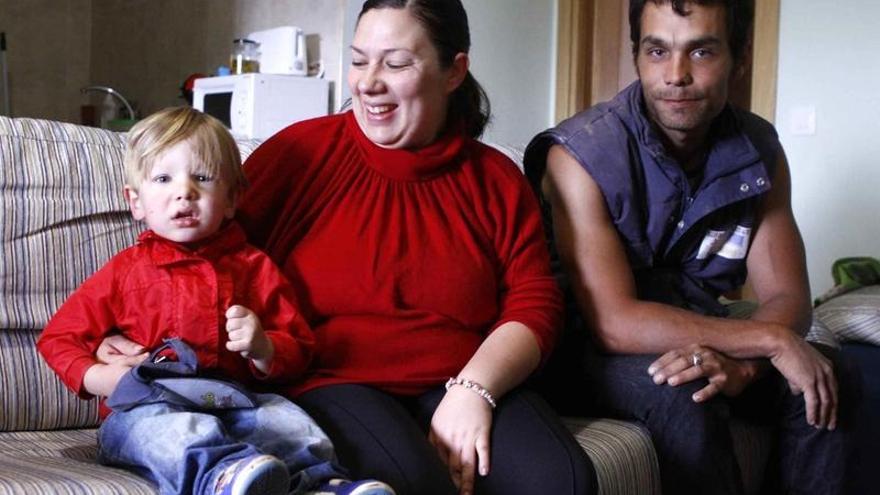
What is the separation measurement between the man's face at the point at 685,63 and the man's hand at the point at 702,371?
1.25 feet

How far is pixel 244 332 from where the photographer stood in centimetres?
117

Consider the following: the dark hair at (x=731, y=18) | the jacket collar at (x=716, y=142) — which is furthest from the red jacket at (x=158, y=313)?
the dark hair at (x=731, y=18)

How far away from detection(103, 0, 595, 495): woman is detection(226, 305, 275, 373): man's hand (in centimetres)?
13

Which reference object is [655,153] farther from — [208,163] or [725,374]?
[208,163]

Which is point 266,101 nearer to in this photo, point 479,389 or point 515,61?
point 515,61

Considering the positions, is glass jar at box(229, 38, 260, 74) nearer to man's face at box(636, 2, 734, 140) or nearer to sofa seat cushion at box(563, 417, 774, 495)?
man's face at box(636, 2, 734, 140)

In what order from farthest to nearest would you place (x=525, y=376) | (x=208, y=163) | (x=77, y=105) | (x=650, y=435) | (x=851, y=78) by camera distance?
1. (x=77, y=105)
2. (x=851, y=78)
3. (x=650, y=435)
4. (x=525, y=376)
5. (x=208, y=163)

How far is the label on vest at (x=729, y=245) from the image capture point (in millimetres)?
1707

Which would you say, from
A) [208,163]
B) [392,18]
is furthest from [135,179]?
[392,18]

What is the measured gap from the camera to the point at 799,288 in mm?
1730

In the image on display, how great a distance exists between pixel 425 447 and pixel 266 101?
270 centimetres

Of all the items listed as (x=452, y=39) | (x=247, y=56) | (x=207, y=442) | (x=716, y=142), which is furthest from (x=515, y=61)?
(x=207, y=442)

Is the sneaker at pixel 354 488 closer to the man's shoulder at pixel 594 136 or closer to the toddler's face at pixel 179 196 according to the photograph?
the toddler's face at pixel 179 196

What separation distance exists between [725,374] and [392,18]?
705 millimetres
